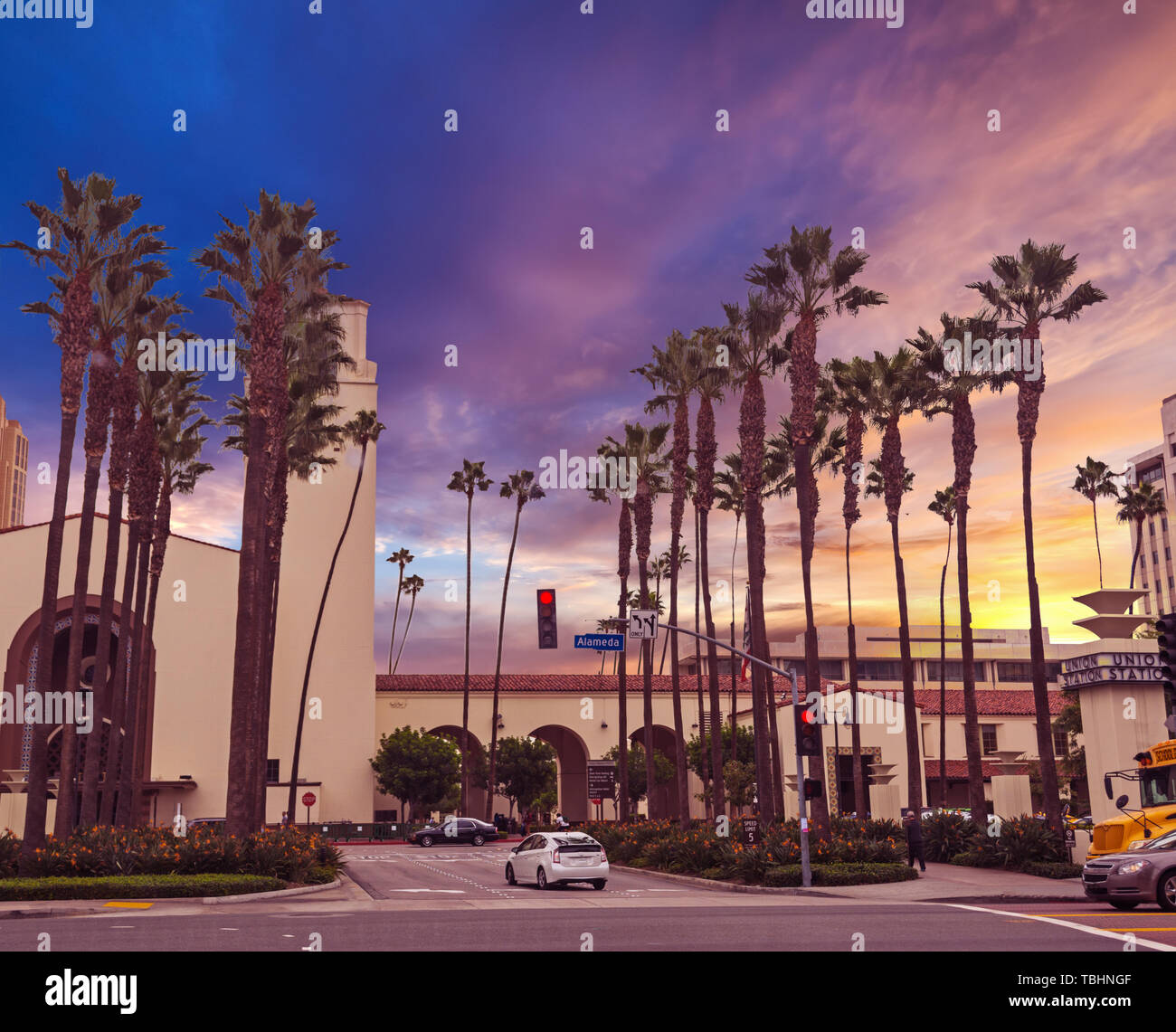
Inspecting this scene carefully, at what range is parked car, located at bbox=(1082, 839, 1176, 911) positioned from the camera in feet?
60.4

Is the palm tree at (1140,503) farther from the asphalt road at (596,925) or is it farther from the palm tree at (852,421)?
the asphalt road at (596,925)

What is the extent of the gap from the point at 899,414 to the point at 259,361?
860 inches

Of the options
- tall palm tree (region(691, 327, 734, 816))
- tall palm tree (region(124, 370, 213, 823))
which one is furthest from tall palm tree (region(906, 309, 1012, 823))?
tall palm tree (region(124, 370, 213, 823))

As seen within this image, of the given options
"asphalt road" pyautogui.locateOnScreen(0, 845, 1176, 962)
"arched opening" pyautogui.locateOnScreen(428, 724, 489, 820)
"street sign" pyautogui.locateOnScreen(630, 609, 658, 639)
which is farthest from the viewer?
"arched opening" pyautogui.locateOnScreen(428, 724, 489, 820)

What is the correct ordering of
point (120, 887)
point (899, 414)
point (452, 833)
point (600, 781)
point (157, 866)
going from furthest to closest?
point (452, 833) < point (600, 781) < point (899, 414) < point (157, 866) < point (120, 887)

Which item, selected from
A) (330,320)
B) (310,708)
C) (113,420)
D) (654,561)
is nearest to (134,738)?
(113,420)

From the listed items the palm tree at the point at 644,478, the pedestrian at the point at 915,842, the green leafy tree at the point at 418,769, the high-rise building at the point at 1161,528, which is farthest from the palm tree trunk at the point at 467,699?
the high-rise building at the point at 1161,528

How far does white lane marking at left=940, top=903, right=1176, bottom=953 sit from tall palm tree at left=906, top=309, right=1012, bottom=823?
45.2 feet

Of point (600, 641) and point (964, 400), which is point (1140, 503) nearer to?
point (964, 400)

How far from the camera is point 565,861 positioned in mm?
28891

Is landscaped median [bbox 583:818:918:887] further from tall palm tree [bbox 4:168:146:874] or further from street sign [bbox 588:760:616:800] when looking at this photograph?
tall palm tree [bbox 4:168:146:874]

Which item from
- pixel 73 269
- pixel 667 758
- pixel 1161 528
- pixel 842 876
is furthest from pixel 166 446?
pixel 1161 528

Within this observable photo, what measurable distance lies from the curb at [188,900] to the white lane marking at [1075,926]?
1424 cm
